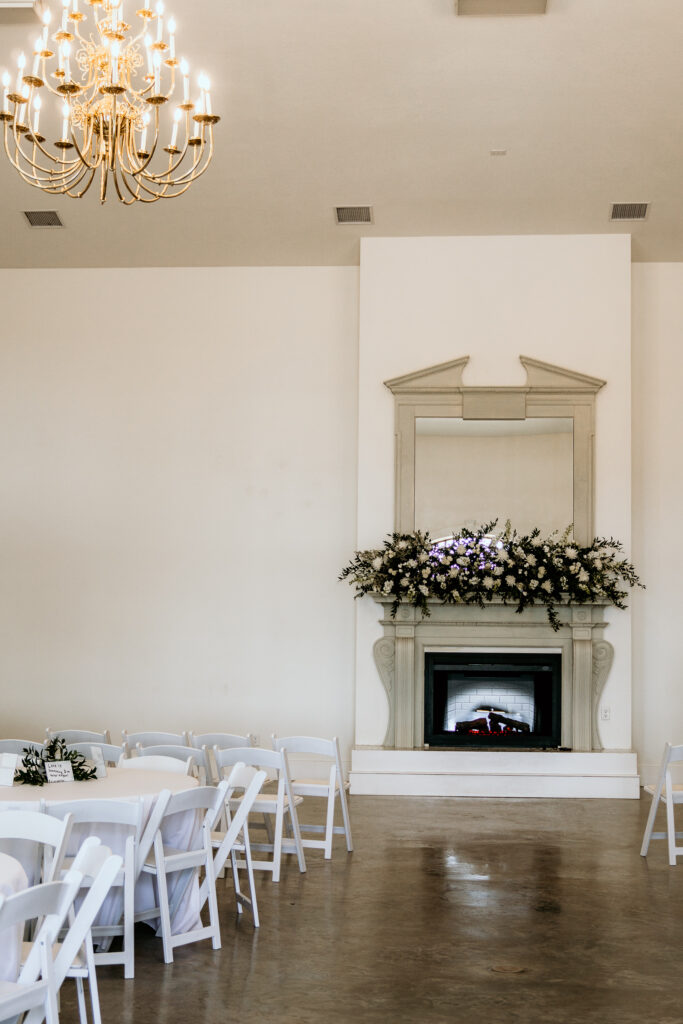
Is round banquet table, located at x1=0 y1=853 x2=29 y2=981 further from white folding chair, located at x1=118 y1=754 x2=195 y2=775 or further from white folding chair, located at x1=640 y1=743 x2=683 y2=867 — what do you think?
white folding chair, located at x1=640 y1=743 x2=683 y2=867

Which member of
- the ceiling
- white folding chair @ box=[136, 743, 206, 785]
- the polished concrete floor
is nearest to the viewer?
the polished concrete floor

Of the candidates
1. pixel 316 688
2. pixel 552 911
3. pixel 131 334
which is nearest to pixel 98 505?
pixel 131 334

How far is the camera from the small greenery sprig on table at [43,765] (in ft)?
17.0

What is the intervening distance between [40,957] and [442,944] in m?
2.37

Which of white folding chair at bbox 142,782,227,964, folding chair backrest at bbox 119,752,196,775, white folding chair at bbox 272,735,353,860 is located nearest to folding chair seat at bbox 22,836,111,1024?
white folding chair at bbox 142,782,227,964

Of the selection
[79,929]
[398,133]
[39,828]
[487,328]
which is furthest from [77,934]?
[487,328]

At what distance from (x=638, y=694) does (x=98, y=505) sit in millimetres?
5397

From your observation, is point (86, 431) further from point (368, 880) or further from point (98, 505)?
point (368, 880)

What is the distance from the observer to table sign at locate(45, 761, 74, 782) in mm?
5270

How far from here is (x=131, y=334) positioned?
10.2 meters

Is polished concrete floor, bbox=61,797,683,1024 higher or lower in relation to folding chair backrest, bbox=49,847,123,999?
lower

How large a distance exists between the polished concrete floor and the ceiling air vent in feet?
16.9

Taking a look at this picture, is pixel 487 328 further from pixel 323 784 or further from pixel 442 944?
pixel 442 944

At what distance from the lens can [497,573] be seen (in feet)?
28.9
